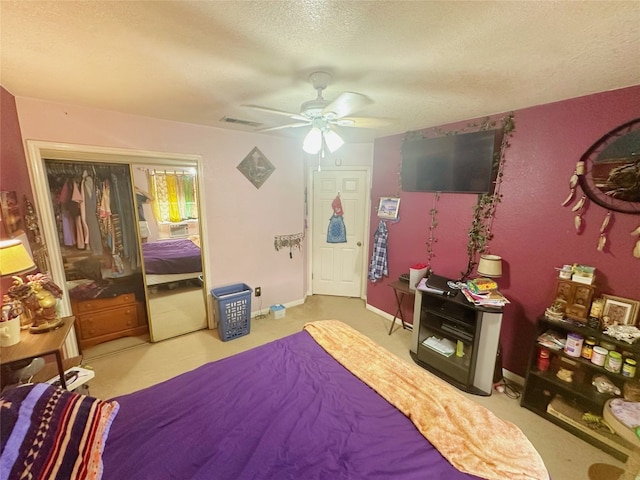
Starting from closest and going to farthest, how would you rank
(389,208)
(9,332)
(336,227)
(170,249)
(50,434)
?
(50,434) → (9,332) → (170,249) → (389,208) → (336,227)

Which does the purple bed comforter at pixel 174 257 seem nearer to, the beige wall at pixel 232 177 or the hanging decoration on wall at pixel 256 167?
the beige wall at pixel 232 177

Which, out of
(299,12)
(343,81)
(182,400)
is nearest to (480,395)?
(182,400)

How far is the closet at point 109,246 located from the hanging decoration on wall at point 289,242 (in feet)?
3.09

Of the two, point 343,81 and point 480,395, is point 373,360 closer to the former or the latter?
point 480,395

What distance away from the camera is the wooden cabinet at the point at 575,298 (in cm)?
194

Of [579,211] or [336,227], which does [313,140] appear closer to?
[579,211]

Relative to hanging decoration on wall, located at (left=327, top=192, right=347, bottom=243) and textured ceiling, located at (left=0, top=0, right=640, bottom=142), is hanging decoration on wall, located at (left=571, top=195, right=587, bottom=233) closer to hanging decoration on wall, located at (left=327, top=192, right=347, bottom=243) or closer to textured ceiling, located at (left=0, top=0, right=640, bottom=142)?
textured ceiling, located at (left=0, top=0, right=640, bottom=142)

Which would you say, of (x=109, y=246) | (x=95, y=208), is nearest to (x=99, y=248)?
(x=109, y=246)

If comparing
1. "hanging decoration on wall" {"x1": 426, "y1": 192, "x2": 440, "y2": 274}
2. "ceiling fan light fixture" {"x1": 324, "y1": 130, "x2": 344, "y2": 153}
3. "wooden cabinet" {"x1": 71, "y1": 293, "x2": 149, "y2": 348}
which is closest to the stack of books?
"hanging decoration on wall" {"x1": 426, "y1": 192, "x2": 440, "y2": 274}

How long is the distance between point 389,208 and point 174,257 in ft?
8.91

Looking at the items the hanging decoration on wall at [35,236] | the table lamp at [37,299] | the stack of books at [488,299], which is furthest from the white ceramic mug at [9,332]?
the stack of books at [488,299]

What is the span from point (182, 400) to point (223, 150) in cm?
254

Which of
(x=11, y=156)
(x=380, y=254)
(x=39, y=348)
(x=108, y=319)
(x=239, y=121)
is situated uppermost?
(x=239, y=121)

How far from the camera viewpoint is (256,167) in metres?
3.38
